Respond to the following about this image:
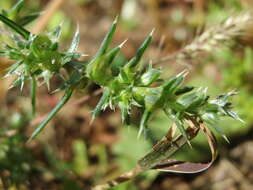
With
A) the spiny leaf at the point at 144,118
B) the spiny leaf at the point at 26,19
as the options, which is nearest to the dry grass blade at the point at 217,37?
the spiny leaf at the point at 26,19

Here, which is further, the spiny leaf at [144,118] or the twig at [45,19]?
the twig at [45,19]

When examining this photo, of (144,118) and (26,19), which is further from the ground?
(26,19)

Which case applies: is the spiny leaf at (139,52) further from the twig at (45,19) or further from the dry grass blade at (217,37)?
the twig at (45,19)

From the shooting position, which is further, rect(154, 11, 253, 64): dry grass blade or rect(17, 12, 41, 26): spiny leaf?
rect(154, 11, 253, 64): dry grass blade

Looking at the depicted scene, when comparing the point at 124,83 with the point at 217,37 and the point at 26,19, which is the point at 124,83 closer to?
the point at 26,19

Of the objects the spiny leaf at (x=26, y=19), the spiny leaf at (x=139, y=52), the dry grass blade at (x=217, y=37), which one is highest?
the spiny leaf at (x=26, y=19)

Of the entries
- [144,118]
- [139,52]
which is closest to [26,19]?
[139,52]

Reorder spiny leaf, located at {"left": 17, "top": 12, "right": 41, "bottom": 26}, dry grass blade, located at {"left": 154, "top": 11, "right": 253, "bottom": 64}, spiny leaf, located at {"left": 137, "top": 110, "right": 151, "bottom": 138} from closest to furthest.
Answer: spiny leaf, located at {"left": 137, "top": 110, "right": 151, "bottom": 138}
spiny leaf, located at {"left": 17, "top": 12, "right": 41, "bottom": 26}
dry grass blade, located at {"left": 154, "top": 11, "right": 253, "bottom": 64}

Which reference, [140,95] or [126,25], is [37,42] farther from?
[126,25]

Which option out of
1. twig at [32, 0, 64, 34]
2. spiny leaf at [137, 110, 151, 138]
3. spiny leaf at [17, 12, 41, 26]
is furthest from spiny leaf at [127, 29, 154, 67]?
twig at [32, 0, 64, 34]

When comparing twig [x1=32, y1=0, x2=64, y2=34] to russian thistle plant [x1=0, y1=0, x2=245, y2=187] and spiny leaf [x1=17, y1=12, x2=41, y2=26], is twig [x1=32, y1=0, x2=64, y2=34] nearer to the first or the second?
spiny leaf [x1=17, y1=12, x2=41, y2=26]

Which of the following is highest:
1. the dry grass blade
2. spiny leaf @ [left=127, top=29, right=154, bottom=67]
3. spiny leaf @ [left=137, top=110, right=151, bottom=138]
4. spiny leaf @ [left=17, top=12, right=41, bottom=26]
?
spiny leaf @ [left=17, top=12, right=41, bottom=26]
